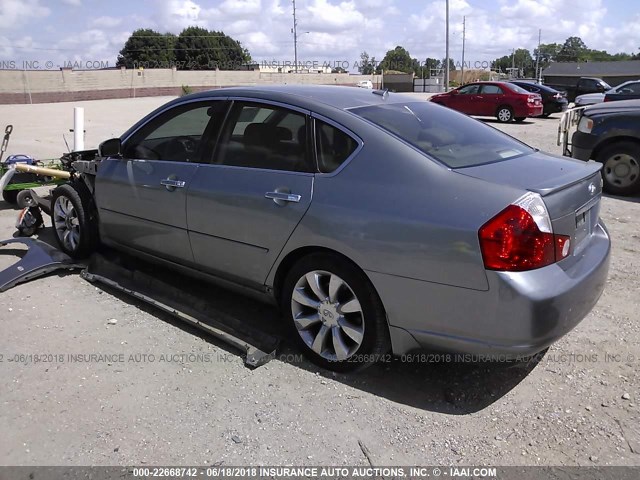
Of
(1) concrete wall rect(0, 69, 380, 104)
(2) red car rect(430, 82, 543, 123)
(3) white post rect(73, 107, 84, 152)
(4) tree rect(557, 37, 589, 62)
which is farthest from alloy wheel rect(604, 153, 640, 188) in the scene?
(4) tree rect(557, 37, 589, 62)

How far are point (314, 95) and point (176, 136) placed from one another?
1321 millimetres

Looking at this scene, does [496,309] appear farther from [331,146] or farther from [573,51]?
[573,51]

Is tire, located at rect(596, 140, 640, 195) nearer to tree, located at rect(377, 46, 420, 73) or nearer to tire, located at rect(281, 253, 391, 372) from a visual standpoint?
tire, located at rect(281, 253, 391, 372)

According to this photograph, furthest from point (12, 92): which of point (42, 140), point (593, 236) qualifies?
point (593, 236)

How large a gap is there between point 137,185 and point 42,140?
12.6 meters

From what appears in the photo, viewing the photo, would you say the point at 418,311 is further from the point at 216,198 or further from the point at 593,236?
the point at 216,198

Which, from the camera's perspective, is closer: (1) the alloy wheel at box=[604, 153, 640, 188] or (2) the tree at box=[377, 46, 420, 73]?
(1) the alloy wheel at box=[604, 153, 640, 188]

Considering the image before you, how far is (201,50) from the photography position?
94.3 metres

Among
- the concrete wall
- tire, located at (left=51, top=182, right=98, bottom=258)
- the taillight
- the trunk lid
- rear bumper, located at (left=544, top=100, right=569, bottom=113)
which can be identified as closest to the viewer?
the taillight

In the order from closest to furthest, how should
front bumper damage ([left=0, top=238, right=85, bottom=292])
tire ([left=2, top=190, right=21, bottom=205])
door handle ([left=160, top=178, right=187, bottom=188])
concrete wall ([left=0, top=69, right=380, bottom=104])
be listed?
door handle ([left=160, top=178, right=187, bottom=188]) → front bumper damage ([left=0, top=238, right=85, bottom=292]) → tire ([left=2, top=190, right=21, bottom=205]) → concrete wall ([left=0, top=69, right=380, bottom=104])

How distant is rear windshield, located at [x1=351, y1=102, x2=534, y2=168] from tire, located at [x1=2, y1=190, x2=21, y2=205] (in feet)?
19.2

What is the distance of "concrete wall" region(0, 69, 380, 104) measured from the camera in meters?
40.2

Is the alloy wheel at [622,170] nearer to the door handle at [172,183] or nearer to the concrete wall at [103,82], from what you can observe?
the door handle at [172,183]

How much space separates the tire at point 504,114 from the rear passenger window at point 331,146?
63.3ft
